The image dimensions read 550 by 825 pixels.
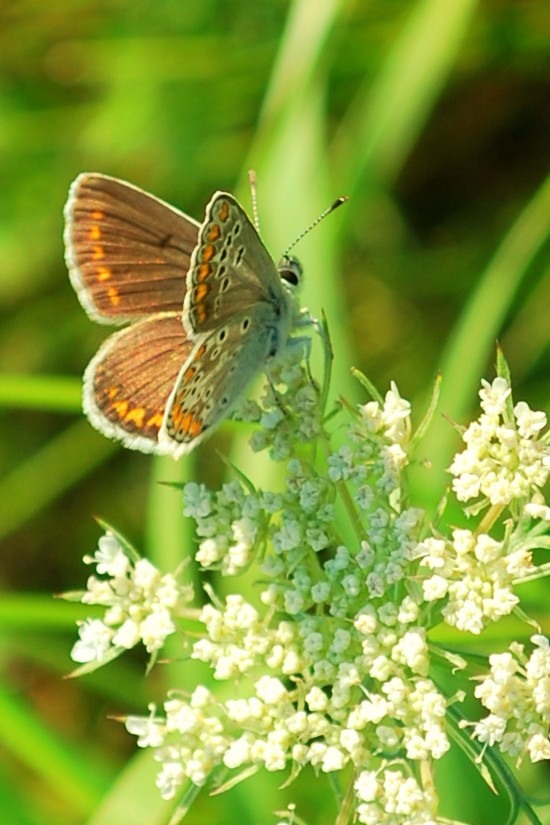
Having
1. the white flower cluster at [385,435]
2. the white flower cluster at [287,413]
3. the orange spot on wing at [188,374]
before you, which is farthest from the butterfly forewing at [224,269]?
the white flower cluster at [385,435]

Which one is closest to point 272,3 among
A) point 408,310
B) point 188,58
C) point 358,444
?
point 188,58

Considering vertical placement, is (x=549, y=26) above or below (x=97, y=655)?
above

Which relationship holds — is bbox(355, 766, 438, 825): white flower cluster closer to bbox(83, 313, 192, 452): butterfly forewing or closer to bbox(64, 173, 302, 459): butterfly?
bbox(64, 173, 302, 459): butterfly

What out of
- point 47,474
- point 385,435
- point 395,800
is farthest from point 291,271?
point 47,474

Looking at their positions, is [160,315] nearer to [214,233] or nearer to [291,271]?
[291,271]

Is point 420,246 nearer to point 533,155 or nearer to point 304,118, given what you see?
point 533,155

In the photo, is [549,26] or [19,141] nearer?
[549,26]

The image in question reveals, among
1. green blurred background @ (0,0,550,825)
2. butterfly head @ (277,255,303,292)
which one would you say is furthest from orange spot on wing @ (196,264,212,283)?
green blurred background @ (0,0,550,825)
